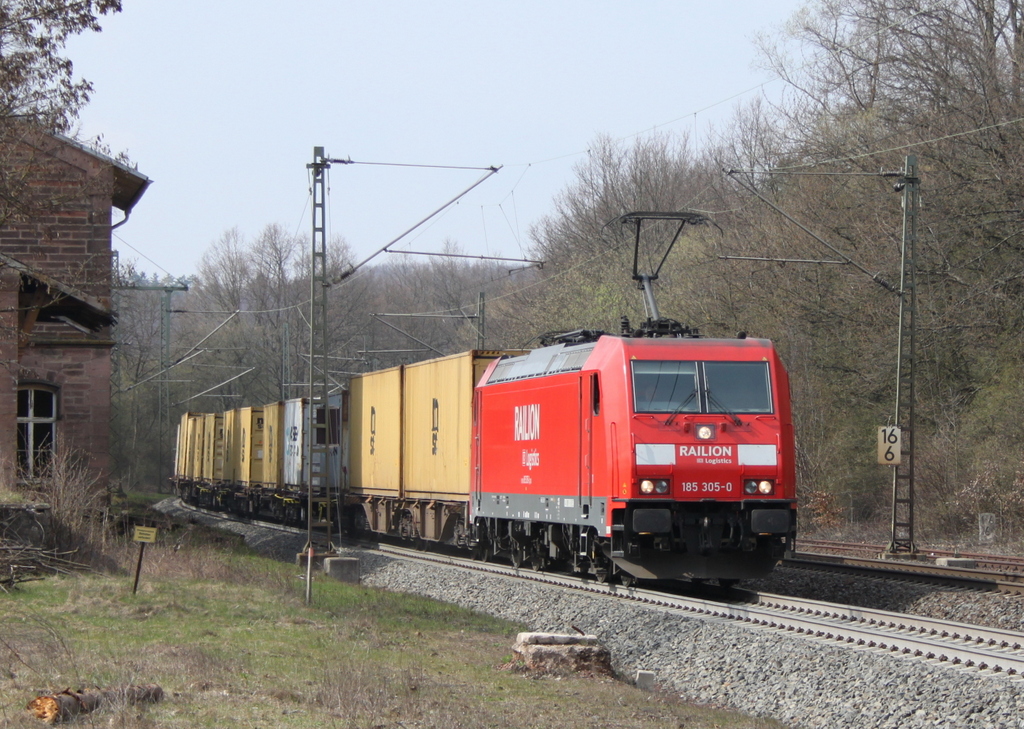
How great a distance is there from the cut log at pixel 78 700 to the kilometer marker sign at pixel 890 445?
1602 centimetres

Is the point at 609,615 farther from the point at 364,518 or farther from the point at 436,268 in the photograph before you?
the point at 436,268

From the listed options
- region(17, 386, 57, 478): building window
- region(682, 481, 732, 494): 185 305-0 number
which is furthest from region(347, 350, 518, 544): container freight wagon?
region(17, 386, 57, 478): building window

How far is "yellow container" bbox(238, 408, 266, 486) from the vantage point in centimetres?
3806

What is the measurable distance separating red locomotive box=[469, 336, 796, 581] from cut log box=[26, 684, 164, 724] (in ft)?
22.2

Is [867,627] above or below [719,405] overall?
below

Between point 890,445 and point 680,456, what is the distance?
8957mm

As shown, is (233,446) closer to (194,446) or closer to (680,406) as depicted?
(194,446)

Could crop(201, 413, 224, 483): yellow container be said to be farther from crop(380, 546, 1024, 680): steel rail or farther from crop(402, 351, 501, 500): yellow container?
crop(380, 546, 1024, 680): steel rail

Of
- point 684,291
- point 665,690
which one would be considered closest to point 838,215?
point 684,291

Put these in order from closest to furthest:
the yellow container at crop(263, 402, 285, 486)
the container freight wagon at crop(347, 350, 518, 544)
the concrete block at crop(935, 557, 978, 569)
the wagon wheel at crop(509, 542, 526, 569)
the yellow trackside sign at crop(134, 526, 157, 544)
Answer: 1. the yellow trackside sign at crop(134, 526, 157, 544)
2. the wagon wheel at crop(509, 542, 526, 569)
3. the concrete block at crop(935, 557, 978, 569)
4. the container freight wagon at crop(347, 350, 518, 544)
5. the yellow container at crop(263, 402, 285, 486)

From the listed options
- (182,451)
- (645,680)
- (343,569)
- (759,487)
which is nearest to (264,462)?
(343,569)

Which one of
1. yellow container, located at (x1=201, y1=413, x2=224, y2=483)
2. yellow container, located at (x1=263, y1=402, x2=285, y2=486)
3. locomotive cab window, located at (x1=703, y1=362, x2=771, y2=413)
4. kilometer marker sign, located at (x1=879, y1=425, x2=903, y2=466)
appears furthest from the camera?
yellow container, located at (x1=201, y1=413, x2=224, y2=483)

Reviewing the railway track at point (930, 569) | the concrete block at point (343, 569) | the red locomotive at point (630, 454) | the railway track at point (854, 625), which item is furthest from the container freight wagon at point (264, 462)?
the railway track at point (854, 625)

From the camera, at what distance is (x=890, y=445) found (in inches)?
838
